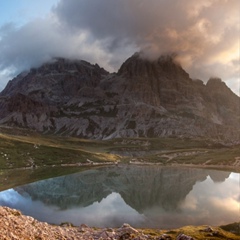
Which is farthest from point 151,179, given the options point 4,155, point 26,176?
point 4,155

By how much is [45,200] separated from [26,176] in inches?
2096

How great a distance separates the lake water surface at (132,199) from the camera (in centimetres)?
7956

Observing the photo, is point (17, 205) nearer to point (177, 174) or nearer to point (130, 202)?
point (130, 202)

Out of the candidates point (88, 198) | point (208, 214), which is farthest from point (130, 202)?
point (208, 214)

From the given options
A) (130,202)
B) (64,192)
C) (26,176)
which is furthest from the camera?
(26,176)

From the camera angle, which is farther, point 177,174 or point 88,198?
point 177,174

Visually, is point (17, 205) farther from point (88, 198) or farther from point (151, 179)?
point (151, 179)

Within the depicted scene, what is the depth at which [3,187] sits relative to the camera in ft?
413

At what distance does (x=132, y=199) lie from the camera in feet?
360

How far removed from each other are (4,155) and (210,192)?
132631 millimetres

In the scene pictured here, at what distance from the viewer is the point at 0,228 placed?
30.2 metres

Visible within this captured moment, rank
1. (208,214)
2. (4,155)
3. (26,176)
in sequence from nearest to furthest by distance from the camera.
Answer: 1. (208,214)
2. (26,176)
3. (4,155)

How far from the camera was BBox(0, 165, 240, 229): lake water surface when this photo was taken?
79562 mm

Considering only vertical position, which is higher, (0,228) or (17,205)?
(0,228)
